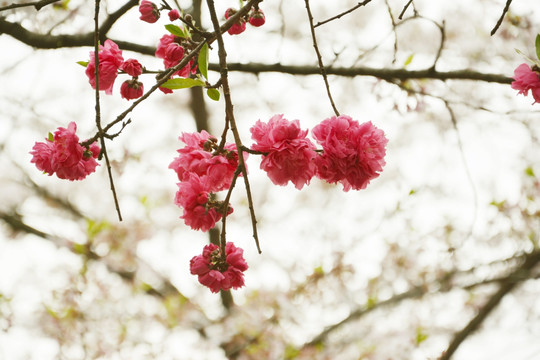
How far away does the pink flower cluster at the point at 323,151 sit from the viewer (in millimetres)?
931

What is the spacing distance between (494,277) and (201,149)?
3151 millimetres

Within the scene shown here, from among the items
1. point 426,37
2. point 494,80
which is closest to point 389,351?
point 494,80

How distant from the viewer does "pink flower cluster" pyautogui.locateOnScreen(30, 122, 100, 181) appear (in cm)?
106

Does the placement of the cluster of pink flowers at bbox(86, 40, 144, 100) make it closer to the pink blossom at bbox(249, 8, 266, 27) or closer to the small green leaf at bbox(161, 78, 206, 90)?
the small green leaf at bbox(161, 78, 206, 90)

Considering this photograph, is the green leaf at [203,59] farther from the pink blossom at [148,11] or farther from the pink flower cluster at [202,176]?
the pink blossom at [148,11]

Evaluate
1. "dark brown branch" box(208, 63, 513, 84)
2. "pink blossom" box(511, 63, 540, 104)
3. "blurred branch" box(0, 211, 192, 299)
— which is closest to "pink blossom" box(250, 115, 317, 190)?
"pink blossom" box(511, 63, 540, 104)

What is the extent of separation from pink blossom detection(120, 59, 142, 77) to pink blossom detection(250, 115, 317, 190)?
0.38 meters

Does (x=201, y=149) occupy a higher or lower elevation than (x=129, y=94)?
lower

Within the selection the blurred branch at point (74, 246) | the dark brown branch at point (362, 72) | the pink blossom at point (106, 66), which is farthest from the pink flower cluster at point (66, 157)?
the blurred branch at point (74, 246)

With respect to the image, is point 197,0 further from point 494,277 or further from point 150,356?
point 150,356

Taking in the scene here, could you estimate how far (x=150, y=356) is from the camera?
4316 millimetres

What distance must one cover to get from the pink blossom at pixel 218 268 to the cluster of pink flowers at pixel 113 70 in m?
0.46

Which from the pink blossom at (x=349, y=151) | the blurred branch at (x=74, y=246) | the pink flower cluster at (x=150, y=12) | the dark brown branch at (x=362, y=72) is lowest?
the pink blossom at (x=349, y=151)

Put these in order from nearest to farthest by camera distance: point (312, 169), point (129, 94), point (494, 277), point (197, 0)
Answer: point (312, 169) → point (129, 94) → point (197, 0) → point (494, 277)
